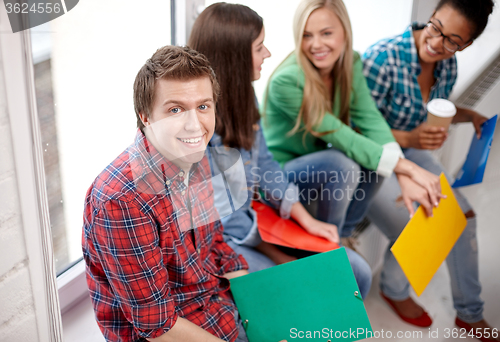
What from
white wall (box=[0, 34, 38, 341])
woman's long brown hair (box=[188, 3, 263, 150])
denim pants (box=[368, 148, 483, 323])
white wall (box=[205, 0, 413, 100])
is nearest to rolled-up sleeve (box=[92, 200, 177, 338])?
white wall (box=[0, 34, 38, 341])

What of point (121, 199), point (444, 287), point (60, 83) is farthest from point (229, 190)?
point (444, 287)

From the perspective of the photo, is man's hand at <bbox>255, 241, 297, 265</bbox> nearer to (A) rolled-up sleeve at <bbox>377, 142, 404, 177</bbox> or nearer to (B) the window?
(A) rolled-up sleeve at <bbox>377, 142, 404, 177</bbox>

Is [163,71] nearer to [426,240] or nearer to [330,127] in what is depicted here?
[330,127]

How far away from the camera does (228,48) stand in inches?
32.9

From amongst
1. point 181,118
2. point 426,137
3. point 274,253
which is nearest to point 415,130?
point 426,137

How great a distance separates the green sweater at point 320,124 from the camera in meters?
1.15

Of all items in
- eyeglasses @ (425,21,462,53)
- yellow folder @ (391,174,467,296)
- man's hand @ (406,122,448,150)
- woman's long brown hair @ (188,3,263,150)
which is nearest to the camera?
woman's long brown hair @ (188,3,263,150)

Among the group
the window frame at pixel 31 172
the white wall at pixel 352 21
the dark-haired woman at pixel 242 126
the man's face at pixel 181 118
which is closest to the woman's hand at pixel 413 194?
the dark-haired woman at pixel 242 126

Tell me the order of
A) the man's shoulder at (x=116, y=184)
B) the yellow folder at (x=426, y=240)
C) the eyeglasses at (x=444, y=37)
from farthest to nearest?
the eyeglasses at (x=444, y=37), the yellow folder at (x=426, y=240), the man's shoulder at (x=116, y=184)

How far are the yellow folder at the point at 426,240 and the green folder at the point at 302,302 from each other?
0.14m

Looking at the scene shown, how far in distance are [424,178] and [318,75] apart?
1.34 ft

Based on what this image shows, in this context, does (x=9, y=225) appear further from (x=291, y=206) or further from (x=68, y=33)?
(x=291, y=206)

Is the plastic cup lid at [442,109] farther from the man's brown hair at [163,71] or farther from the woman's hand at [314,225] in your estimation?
the man's brown hair at [163,71]

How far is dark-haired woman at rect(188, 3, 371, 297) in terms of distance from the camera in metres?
0.83
